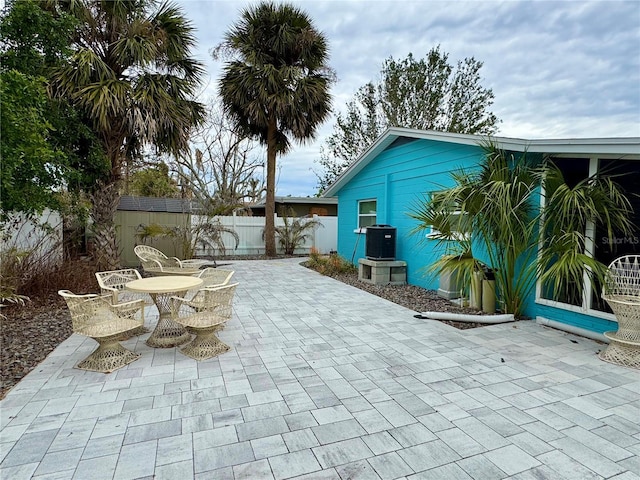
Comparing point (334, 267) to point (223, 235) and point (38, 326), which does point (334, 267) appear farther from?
point (38, 326)

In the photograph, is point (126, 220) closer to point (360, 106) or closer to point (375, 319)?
point (375, 319)

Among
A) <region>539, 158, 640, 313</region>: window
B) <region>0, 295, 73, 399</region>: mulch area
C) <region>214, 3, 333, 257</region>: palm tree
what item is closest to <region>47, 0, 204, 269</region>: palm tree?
<region>0, 295, 73, 399</region>: mulch area

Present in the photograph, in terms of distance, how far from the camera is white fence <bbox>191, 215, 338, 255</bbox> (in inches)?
513

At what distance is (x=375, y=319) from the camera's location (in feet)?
16.5

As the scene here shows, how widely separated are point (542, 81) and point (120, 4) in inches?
404

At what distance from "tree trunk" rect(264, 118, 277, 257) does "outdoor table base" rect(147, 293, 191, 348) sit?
28.0ft

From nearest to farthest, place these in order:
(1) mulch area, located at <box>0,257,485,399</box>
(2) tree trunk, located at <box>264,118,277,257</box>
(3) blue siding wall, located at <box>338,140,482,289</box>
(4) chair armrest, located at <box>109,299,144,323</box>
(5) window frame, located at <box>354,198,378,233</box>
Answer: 1. (1) mulch area, located at <box>0,257,485,399</box>
2. (4) chair armrest, located at <box>109,299,144,323</box>
3. (3) blue siding wall, located at <box>338,140,482,289</box>
4. (5) window frame, located at <box>354,198,378,233</box>
5. (2) tree trunk, located at <box>264,118,277,257</box>

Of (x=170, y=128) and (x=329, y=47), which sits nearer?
(x=170, y=128)

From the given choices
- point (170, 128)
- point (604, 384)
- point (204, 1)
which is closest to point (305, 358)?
point (604, 384)

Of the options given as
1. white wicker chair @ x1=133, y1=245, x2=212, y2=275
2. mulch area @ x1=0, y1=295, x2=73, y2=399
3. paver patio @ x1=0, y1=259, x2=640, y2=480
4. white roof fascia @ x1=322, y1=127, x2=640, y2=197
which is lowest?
paver patio @ x1=0, y1=259, x2=640, y2=480

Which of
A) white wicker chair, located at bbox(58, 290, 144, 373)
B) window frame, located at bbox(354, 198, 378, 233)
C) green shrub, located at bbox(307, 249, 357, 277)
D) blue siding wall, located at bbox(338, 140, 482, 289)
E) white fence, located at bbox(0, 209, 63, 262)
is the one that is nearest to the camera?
white wicker chair, located at bbox(58, 290, 144, 373)

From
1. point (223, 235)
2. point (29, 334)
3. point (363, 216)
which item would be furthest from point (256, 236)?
point (29, 334)

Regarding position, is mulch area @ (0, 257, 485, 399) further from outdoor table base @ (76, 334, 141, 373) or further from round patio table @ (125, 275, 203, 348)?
round patio table @ (125, 275, 203, 348)

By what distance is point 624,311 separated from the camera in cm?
340
